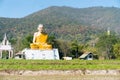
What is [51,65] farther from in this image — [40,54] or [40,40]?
[40,40]

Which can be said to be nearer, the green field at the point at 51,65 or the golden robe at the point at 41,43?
the green field at the point at 51,65

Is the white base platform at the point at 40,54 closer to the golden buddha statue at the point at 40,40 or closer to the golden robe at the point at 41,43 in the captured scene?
the golden robe at the point at 41,43

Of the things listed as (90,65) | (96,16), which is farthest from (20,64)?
(96,16)

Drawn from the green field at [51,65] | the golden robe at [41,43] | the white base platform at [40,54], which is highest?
Answer: the golden robe at [41,43]

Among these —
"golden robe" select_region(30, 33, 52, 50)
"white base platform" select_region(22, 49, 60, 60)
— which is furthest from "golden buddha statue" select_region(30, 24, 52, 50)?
"white base platform" select_region(22, 49, 60, 60)

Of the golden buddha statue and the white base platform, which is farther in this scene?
the golden buddha statue

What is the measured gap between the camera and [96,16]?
197m

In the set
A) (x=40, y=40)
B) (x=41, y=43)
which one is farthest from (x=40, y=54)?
(x=40, y=40)

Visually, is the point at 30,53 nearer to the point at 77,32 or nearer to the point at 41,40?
the point at 41,40

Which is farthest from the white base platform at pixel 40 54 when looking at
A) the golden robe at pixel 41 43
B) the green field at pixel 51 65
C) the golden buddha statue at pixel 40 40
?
the green field at pixel 51 65

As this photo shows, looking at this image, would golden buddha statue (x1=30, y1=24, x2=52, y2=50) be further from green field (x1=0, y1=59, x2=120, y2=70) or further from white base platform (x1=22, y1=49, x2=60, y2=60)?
green field (x1=0, y1=59, x2=120, y2=70)

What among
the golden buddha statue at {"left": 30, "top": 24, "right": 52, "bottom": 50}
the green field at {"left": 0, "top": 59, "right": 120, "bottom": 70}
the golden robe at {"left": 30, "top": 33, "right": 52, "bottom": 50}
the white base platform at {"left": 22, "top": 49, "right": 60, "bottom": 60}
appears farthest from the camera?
the golden buddha statue at {"left": 30, "top": 24, "right": 52, "bottom": 50}

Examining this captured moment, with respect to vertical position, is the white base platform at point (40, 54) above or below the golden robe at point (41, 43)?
below

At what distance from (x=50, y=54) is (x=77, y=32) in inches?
3224
